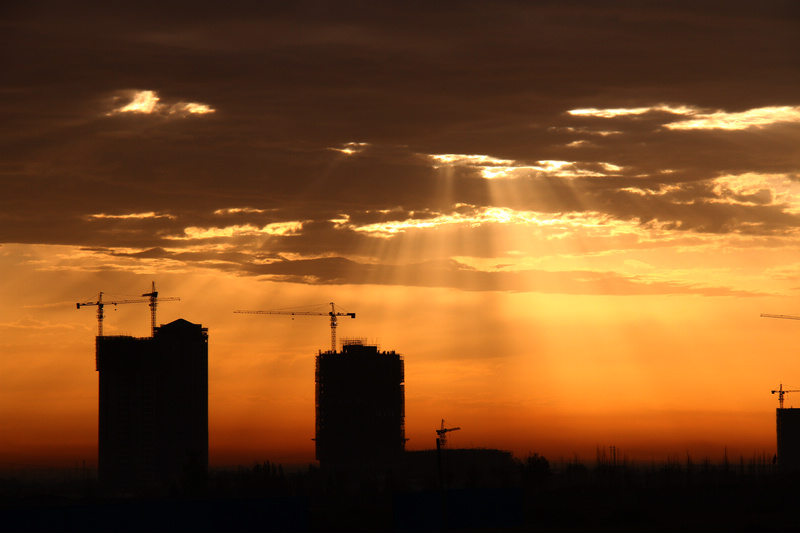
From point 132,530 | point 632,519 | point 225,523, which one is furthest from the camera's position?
point 632,519

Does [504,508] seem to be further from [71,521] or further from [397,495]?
[71,521]

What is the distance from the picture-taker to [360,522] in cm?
12875

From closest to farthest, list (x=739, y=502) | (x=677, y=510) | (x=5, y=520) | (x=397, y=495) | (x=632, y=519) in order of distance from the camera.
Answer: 1. (x=5, y=520)
2. (x=397, y=495)
3. (x=632, y=519)
4. (x=677, y=510)
5. (x=739, y=502)

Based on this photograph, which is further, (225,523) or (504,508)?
(504,508)

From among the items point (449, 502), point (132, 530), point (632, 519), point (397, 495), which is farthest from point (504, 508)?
point (132, 530)

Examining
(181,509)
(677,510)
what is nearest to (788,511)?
(677,510)

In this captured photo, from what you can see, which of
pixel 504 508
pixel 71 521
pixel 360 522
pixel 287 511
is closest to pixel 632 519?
pixel 504 508

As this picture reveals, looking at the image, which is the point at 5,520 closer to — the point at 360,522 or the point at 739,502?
the point at 360,522

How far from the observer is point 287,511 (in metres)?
85.8

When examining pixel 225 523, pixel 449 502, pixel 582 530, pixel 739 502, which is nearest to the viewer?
pixel 225 523

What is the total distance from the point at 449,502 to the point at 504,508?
6693mm

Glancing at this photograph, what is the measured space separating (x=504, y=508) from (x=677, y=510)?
183 feet

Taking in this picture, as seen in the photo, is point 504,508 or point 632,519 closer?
point 504,508

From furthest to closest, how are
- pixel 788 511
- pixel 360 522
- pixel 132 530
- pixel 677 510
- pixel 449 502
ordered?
pixel 677 510 < pixel 788 511 < pixel 360 522 < pixel 449 502 < pixel 132 530
